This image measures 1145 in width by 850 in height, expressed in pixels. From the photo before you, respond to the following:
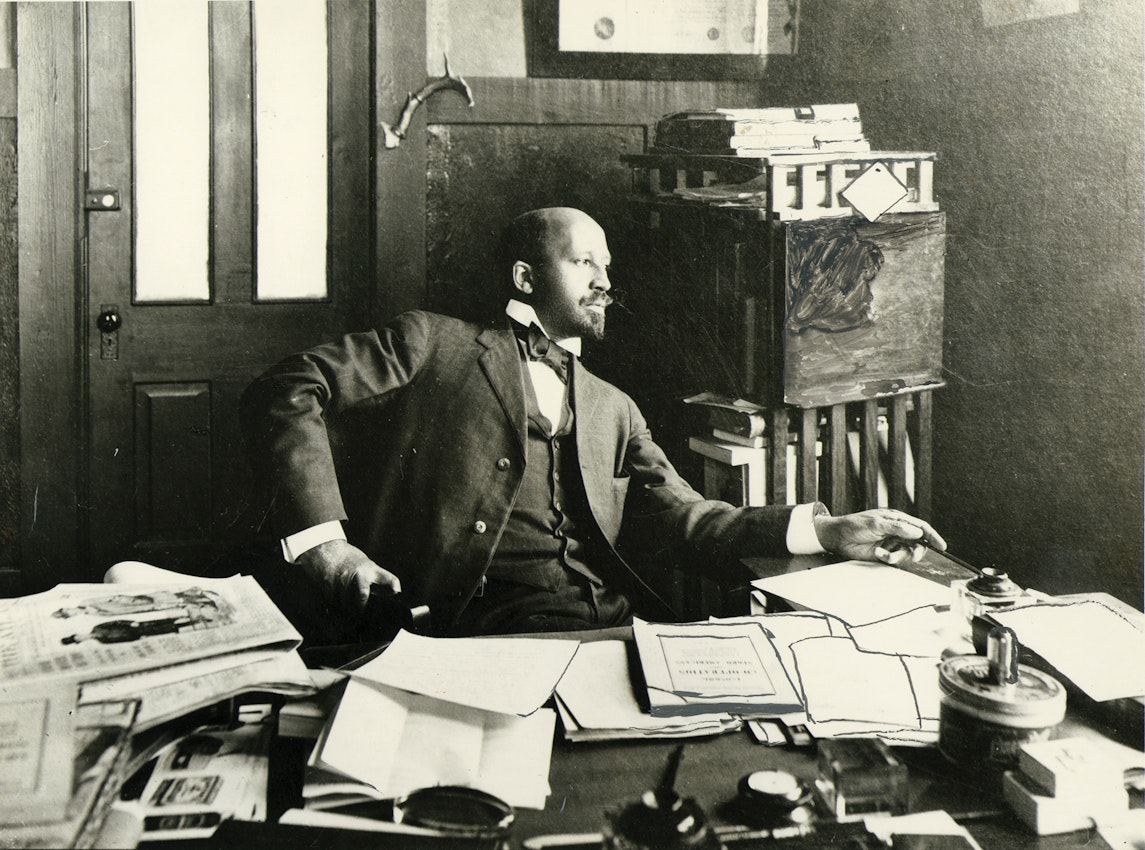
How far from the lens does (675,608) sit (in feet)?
6.06

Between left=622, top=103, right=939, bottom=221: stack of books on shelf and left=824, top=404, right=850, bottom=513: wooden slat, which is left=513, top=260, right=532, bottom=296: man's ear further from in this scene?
left=824, top=404, right=850, bottom=513: wooden slat

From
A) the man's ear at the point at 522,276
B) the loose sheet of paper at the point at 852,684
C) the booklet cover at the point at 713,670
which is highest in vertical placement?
the man's ear at the point at 522,276

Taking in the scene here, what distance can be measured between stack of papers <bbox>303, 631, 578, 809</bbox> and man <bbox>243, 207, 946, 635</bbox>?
0.53 meters

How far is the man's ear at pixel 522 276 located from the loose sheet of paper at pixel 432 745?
93 centimetres

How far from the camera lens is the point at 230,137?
1652mm

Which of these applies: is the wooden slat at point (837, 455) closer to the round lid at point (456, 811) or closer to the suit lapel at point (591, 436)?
the suit lapel at point (591, 436)

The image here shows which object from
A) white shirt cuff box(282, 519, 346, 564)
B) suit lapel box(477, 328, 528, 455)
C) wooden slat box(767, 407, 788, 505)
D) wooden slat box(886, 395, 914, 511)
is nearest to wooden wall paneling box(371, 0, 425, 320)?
suit lapel box(477, 328, 528, 455)

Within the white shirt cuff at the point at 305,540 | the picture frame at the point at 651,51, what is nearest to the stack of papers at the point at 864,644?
the white shirt cuff at the point at 305,540

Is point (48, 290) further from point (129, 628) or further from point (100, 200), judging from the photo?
point (129, 628)

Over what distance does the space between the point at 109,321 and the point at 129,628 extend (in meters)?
0.74

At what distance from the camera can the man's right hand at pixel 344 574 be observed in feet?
5.37

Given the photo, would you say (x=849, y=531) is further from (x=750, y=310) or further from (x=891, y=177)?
(x=891, y=177)

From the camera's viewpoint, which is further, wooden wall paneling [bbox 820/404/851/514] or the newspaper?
wooden wall paneling [bbox 820/404/851/514]

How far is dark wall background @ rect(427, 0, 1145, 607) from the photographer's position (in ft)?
5.75
